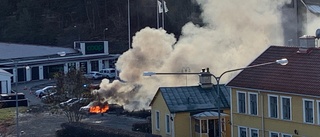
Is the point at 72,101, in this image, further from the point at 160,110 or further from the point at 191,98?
the point at 191,98

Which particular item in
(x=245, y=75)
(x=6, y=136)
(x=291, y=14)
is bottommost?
(x=6, y=136)

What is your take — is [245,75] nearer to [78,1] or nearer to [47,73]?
[47,73]

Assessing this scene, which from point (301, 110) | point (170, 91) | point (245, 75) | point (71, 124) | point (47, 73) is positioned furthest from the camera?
point (47, 73)

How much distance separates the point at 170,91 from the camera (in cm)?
4288

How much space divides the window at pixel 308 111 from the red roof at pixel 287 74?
0.48 meters

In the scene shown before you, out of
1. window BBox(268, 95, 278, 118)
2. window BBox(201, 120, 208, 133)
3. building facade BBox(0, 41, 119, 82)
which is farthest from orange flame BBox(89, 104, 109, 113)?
building facade BBox(0, 41, 119, 82)

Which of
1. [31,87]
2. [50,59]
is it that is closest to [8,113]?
[31,87]

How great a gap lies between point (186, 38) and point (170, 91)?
2030cm

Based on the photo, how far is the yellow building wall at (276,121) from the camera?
3544cm

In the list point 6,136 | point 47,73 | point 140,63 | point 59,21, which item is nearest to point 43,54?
point 47,73

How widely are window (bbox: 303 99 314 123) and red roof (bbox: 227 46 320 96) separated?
0.48m

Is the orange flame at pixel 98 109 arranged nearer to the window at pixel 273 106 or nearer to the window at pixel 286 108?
the window at pixel 273 106

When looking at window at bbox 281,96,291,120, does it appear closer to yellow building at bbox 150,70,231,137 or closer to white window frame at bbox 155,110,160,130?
yellow building at bbox 150,70,231,137

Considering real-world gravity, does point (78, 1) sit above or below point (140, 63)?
above
